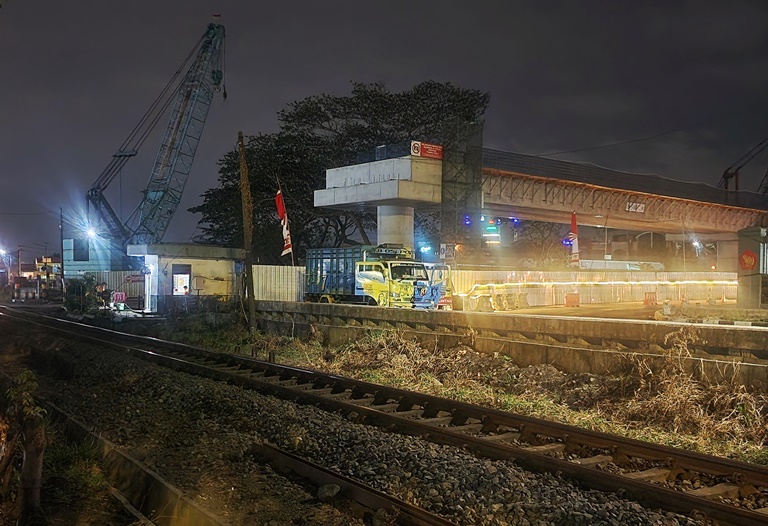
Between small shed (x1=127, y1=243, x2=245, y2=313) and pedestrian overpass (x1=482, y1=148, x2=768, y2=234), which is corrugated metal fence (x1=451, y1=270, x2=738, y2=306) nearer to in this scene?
pedestrian overpass (x1=482, y1=148, x2=768, y2=234)

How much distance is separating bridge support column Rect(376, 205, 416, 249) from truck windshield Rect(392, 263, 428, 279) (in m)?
8.60

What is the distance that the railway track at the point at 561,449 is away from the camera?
6.52 m

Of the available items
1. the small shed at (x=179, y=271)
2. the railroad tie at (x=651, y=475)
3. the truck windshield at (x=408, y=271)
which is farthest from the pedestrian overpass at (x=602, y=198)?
the railroad tie at (x=651, y=475)

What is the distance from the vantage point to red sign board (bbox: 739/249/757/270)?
922 inches

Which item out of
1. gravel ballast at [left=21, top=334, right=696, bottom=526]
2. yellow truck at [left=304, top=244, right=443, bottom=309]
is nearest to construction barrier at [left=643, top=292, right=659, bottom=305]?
yellow truck at [left=304, top=244, right=443, bottom=309]

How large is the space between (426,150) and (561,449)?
2644 cm

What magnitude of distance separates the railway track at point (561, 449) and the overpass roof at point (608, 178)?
26.0 m

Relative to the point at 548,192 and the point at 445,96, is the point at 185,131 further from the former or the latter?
the point at 548,192

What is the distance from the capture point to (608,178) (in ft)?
144

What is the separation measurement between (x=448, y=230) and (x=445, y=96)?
834 inches

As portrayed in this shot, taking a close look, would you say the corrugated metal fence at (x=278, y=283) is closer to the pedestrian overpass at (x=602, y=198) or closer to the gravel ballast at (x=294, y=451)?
the pedestrian overpass at (x=602, y=198)

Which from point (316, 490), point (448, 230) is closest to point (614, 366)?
point (316, 490)

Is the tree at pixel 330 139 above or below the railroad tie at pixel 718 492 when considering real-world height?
above

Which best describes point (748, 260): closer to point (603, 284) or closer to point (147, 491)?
point (603, 284)
